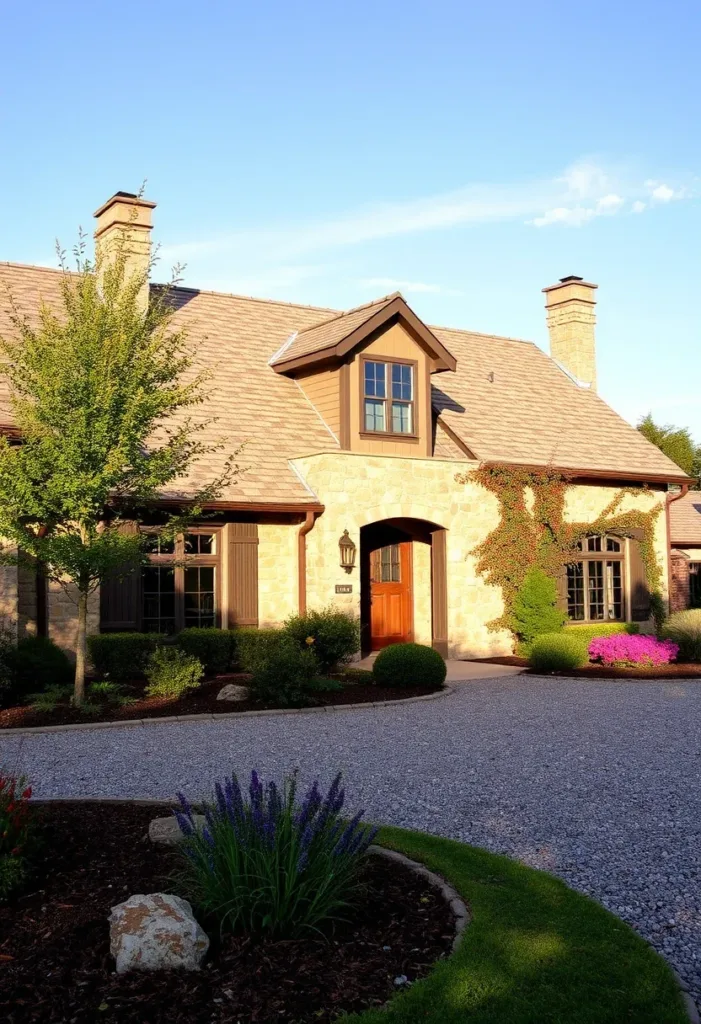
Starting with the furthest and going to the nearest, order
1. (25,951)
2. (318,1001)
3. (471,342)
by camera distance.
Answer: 1. (471,342)
2. (25,951)
3. (318,1001)

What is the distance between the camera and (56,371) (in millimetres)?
11180

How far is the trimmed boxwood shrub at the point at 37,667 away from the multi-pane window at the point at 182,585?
2294mm

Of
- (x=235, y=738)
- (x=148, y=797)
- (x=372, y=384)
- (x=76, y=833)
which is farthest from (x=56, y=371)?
(x=372, y=384)

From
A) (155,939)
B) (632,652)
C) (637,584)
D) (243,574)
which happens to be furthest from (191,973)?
Answer: (637,584)

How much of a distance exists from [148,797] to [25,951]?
3.00 m

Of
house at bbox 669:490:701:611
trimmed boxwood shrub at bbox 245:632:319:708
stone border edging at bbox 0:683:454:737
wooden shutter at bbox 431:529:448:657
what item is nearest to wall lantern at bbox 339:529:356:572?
wooden shutter at bbox 431:529:448:657

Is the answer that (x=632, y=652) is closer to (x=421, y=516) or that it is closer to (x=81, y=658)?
(x=421, y=516)

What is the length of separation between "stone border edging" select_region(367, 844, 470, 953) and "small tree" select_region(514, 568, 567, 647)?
12.9m

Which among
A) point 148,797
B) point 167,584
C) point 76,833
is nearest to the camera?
point 76,833

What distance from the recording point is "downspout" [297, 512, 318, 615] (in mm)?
16156

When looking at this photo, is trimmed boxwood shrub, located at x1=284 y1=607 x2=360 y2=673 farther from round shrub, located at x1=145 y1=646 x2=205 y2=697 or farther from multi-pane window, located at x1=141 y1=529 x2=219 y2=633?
round shrub, located at x1=145 y1=646 x2=205 y2=697

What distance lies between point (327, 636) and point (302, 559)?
225cm

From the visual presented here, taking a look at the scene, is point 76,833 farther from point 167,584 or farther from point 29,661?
point 167,584

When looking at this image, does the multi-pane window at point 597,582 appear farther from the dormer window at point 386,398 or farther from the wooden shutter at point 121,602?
the wooden shutter at point 121,602
